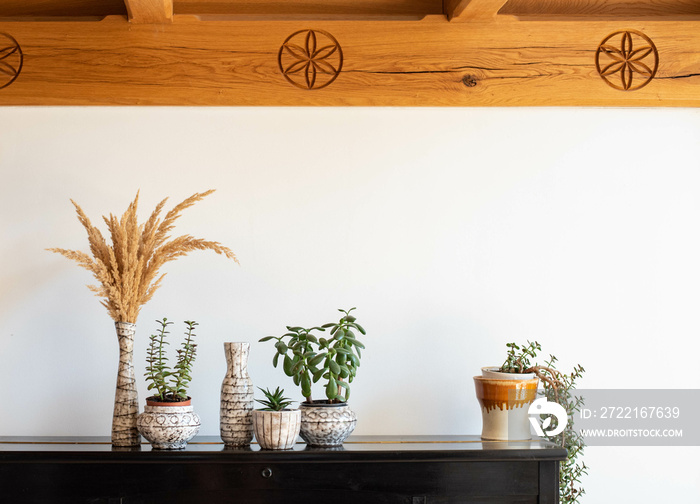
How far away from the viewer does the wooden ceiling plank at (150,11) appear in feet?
7.56

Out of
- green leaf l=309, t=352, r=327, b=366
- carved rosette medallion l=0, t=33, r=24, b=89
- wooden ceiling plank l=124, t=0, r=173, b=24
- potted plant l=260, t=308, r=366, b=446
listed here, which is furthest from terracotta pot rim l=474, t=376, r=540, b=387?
carved rosette medallion l=0, t=33, r=24, b=89

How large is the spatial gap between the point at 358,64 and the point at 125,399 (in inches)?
54.2

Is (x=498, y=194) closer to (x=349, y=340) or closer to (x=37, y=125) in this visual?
(x=349, y=340)

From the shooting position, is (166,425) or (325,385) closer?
(166,425)

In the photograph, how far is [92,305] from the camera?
7.83ft

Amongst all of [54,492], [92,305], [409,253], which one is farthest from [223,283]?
[54,492]

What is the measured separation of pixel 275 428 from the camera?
6.45 feet

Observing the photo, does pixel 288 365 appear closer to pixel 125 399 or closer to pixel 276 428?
pixel 276 428

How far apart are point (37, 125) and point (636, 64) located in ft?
7.07

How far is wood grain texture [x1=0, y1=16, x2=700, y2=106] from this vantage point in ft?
7.97

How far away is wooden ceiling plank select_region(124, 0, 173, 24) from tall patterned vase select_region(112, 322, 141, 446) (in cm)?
107

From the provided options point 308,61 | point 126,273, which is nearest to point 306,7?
point 308,61

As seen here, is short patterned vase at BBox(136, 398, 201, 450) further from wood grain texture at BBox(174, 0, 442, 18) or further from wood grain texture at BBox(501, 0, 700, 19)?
wood grain texture at BBox(501, 0, 700, 19)

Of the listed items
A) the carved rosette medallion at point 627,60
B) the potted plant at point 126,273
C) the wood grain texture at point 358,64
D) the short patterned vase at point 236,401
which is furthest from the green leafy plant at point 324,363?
the carved rosette medallion at point 627,60
